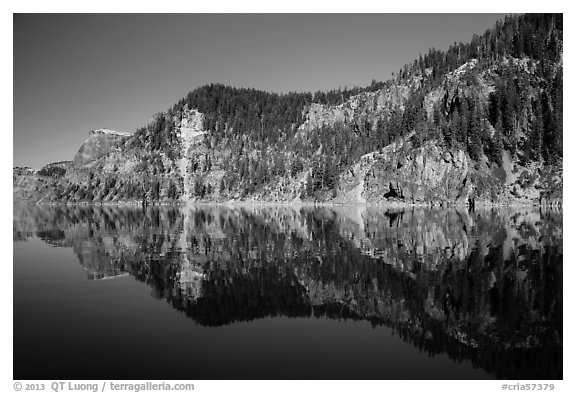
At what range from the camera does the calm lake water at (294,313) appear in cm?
1723

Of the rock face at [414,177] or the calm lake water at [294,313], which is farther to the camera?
the rock face at [414,177]

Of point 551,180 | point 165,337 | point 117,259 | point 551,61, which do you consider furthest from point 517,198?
point 165,337

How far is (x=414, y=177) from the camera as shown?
150000 millimetres

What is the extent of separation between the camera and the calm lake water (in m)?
17.2

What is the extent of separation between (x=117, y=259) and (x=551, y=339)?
37240mm

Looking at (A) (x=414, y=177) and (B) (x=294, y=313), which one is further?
(A) (x=414, y=177)

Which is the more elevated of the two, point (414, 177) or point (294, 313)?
point (414, 177)

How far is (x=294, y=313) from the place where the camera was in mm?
24172

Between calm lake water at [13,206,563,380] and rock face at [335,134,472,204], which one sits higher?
rock face at [335,134,472,204]

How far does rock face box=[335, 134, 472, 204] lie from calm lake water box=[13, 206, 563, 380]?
10271 centimetres

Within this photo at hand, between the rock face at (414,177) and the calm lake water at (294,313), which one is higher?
the rock face at (414,177)

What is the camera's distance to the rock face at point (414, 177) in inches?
5595

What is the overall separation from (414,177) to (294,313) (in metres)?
135

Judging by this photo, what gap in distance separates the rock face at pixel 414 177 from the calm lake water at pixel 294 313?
10271cm
